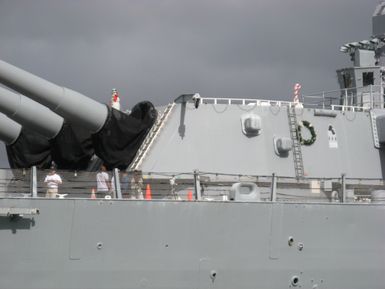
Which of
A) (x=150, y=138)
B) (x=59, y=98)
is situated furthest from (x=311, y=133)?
(x=59, y=98)

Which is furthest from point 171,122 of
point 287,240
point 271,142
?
point 287,240

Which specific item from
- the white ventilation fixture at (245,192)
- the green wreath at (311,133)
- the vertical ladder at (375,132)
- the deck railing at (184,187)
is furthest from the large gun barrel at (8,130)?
the vertical ladder at (375,132)

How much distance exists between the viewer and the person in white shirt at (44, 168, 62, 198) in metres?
13.0

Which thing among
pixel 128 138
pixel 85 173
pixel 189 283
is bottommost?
pixel 189 283

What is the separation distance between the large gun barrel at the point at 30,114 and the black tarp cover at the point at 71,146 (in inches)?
14.0

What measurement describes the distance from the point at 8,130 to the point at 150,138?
9.38ft

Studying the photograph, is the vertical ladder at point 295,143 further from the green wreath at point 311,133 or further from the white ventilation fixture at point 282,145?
the white ventilation fixture at point 282,145

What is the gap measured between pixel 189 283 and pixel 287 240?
2.20m

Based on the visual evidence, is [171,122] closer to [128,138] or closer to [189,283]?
[128,138]

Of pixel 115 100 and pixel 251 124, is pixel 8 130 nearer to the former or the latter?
pixel 115 100

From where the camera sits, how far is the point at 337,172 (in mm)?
17484

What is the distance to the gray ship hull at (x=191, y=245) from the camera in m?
12.5

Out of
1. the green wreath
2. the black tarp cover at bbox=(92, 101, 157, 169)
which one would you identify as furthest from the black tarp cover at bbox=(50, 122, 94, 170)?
the green wreath

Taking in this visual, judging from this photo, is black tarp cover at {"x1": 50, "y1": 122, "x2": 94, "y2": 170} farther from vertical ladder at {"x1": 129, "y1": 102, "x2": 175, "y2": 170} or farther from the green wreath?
the green wreath
